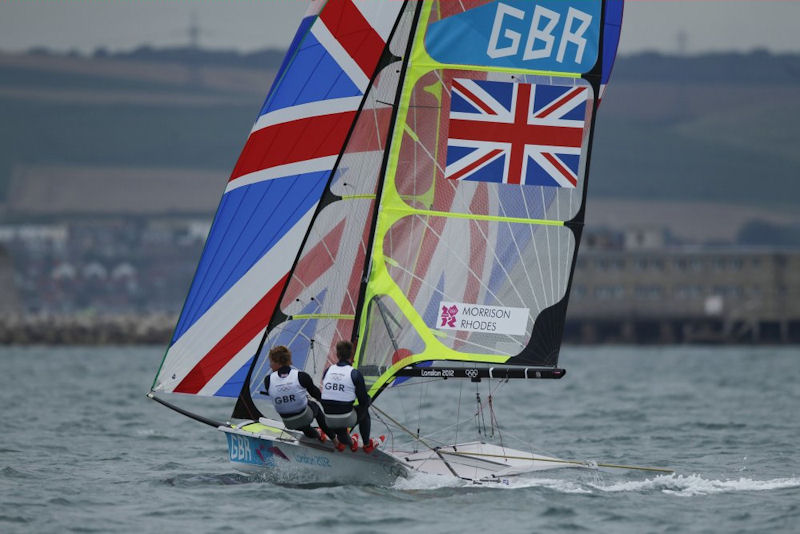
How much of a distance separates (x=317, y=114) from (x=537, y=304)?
3.14m

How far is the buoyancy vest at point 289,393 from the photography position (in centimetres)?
1398

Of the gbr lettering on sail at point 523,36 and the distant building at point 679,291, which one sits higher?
the distant building at point 679,291

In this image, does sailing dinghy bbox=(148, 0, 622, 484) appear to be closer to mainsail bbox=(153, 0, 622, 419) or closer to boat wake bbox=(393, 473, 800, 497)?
mainsail bbox=(153, 0, 622, 419)

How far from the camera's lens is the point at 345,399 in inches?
546

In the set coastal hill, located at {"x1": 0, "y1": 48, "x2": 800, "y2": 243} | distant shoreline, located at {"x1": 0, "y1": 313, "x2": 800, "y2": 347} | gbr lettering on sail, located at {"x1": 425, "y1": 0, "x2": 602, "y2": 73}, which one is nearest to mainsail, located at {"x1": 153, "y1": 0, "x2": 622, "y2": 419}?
gbr lettering on sail, located at {"x1": 425, "y1": 0, "x2": 602, "y2": 73}

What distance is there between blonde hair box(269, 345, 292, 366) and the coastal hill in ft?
446

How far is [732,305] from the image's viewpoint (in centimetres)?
8025

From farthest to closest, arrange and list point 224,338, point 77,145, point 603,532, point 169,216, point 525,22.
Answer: point 77,145, point 169,216, point 224,338, point 525,22, point 603,532

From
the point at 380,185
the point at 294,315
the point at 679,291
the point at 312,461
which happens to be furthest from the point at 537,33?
the point at 679,291

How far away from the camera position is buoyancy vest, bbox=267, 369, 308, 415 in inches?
551

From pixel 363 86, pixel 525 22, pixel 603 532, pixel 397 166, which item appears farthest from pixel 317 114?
pixel 603 532

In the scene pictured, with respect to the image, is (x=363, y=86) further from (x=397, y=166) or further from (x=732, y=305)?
(x=732, y=305)

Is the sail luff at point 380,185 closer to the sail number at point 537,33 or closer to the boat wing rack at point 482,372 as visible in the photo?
the boat wing rack at point 482,372

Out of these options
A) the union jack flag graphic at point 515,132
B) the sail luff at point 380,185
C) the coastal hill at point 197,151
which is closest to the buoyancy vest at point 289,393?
the sail luff at point 380,185
